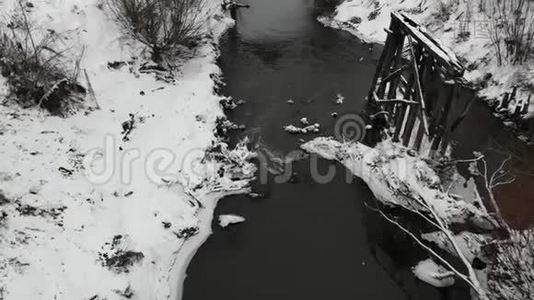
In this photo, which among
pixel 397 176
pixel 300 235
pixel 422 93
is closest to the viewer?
pixel 300 235

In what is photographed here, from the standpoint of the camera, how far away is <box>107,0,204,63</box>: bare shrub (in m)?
14.5

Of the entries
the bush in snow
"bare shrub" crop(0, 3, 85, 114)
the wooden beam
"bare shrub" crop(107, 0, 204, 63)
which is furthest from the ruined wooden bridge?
"bare shrub" crop(0, 3, 85, 114)

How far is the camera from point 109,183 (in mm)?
9961

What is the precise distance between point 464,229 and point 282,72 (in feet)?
29.4

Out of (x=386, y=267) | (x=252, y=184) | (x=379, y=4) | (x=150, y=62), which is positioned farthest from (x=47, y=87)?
(x=379, y=4)

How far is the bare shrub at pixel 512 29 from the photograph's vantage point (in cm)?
1414

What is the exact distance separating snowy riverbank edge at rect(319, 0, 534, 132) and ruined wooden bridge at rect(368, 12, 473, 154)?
10.4 ft

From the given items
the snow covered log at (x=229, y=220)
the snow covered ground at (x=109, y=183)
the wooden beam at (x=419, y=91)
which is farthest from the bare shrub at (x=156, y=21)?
the wooden beam at (x=419, y=91)

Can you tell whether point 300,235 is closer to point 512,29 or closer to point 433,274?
point 433,274

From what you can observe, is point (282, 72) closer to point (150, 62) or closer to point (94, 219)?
point (150, 62)

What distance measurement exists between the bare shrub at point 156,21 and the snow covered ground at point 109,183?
1.04 m

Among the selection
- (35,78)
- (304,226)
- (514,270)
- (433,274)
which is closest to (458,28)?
(304,226)

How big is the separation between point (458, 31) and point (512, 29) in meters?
2.47

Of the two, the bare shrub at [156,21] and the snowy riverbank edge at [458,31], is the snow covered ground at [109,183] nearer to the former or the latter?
the bare shrub at [156,21]
